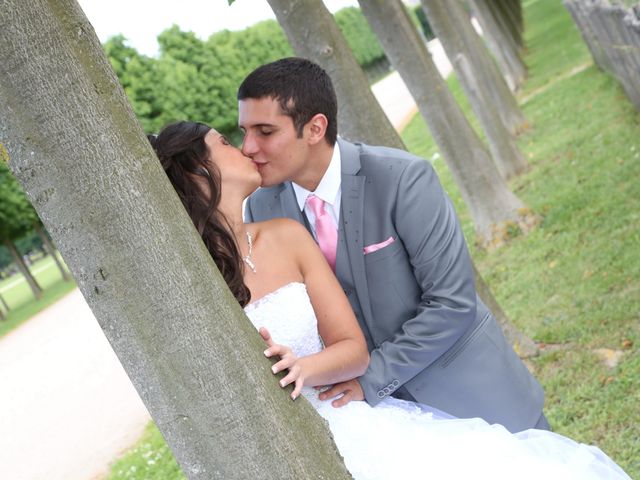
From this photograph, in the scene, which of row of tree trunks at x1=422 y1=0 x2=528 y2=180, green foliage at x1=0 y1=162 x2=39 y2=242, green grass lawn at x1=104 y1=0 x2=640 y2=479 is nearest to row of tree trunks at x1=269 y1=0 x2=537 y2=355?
green grass lawn at x1=104 y1=0 x2=640 y2=479

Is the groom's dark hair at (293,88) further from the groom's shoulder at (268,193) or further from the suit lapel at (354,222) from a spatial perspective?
the groom's shoulder at (268,193)

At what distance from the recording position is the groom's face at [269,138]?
3.78 metres

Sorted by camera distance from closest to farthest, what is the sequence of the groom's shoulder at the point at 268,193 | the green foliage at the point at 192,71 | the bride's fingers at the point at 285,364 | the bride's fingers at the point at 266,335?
the bride's fingers at the point at 285,364 < the bride's fingers at the point at 266,335 < the groom's shoulder at the point at 268,193 < the green foliage at the point at 192,71

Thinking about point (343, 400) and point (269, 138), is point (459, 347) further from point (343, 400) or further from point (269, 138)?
point (269, 138)

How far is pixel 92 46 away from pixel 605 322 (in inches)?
209

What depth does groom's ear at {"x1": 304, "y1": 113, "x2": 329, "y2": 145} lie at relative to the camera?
385 centimetres

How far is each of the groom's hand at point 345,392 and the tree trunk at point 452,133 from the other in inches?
→ 305

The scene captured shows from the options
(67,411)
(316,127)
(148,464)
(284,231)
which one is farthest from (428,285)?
(67,411)

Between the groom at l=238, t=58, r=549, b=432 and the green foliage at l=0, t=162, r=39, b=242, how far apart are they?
30.5m

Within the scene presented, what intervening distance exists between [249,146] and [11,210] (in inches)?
1240

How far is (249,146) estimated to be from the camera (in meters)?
3.77

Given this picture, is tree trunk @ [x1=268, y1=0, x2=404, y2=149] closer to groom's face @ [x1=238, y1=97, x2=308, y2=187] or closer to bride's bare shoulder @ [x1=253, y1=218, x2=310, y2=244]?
groom's face @ [x1=238, y1=97, x2=308, y2=187]

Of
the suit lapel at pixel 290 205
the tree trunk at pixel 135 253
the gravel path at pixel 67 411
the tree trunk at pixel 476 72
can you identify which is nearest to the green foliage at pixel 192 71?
the gravel path at pixel 67 411

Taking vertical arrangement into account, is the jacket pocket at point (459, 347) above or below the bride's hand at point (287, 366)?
below
